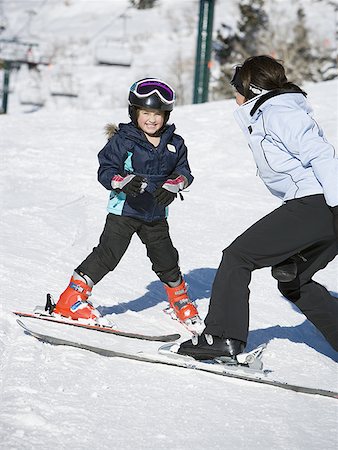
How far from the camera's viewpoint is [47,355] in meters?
3.96

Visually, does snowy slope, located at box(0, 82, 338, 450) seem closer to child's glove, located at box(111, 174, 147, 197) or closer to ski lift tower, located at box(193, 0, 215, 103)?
child's glove, located at box(111, 174, 147, 197)

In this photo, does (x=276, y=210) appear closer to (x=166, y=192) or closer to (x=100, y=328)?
(x=166, y=192)

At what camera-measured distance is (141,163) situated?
460cm

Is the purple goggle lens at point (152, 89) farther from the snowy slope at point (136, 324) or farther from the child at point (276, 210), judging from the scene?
the snowy slope at point (136, 324)

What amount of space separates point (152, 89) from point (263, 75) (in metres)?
0.77

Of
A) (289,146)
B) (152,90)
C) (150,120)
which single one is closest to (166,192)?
(150,120)

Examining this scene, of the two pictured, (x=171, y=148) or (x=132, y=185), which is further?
(x=171, y=148)

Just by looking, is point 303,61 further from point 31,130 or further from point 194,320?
point 194,320

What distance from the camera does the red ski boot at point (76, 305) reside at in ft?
15.2

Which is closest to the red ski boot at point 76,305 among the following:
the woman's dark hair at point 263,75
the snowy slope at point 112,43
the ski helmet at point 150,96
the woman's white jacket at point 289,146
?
the ski helmet at point 150,96

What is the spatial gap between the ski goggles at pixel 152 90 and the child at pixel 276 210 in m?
0.56

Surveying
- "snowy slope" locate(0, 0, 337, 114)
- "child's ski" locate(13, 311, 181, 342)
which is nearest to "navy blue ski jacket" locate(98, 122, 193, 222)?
"child's ski" locate(13, 311, 181, 342)

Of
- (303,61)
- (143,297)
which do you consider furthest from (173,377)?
(303,61)

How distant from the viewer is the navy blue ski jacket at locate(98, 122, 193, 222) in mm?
4531
